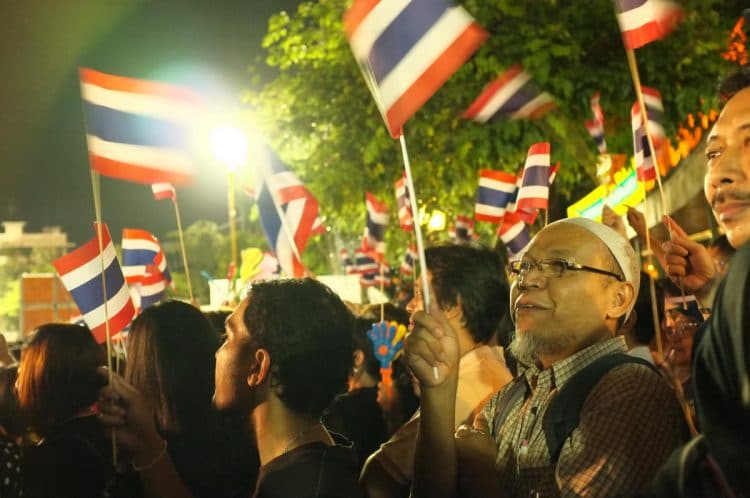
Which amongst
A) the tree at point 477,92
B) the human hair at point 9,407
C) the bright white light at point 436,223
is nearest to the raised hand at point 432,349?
the human hair at point 9,407

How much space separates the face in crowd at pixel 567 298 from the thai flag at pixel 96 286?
312cm

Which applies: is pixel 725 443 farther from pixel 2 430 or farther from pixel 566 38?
pixel 566 38

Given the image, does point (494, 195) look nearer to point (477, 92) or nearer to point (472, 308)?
point (477, 92)

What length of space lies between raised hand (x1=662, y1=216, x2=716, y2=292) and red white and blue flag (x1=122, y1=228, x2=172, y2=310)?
7.14 meters

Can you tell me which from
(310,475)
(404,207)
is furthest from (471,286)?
(404,207)

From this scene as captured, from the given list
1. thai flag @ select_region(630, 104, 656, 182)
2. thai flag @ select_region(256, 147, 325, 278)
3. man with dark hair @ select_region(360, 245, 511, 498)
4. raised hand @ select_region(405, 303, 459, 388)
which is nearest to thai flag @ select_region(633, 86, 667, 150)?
thai flag @ select_region(630, 104, 656, 182)

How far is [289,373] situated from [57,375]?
171 centimetres

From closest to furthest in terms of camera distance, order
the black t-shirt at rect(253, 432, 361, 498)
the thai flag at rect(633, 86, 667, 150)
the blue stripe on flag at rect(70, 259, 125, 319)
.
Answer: the black t-shirt at rect(253, 432, 361, 498) < the blue stripe on flag at rect(70, 259, 125, 319) < the thai flag at rect(633, 86, 667, 150)

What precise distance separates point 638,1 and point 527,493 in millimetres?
3311

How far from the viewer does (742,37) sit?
1177 centimetres

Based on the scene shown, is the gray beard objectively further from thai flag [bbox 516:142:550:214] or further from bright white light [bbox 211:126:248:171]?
bright white light [bbox 211:126:248:171]

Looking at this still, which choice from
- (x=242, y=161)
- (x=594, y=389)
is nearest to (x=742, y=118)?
(x=594, y=389)

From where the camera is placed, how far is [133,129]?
527 centimetres

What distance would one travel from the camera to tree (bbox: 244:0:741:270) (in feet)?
39.0
